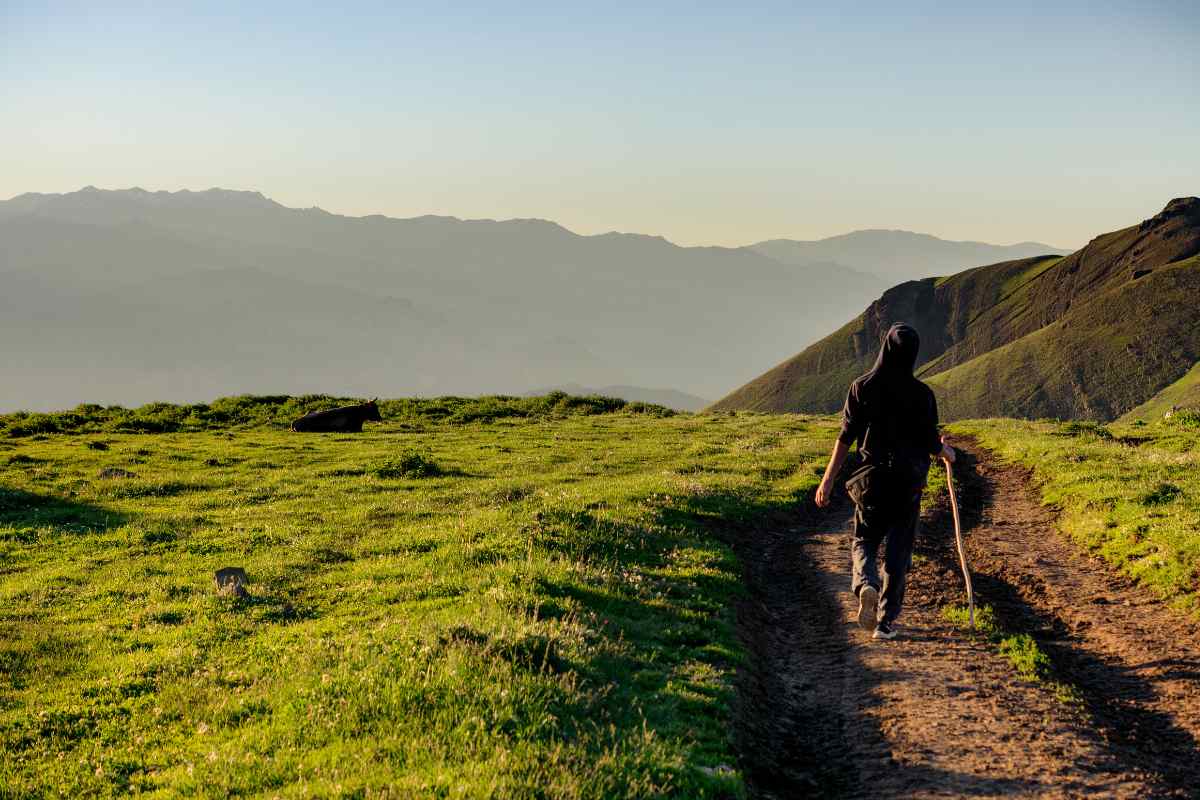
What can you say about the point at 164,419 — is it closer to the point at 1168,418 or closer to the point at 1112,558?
the point at 1112,558

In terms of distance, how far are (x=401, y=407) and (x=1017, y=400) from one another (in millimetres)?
150790

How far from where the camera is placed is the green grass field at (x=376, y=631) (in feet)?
24.5

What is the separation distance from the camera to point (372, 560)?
16344 millimetres

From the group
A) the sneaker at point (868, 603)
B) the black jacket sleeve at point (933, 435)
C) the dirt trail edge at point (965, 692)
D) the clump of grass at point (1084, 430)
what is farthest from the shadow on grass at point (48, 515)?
the clump of grass at point (1084, 430)

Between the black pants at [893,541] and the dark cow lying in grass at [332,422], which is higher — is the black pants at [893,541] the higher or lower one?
the higher one

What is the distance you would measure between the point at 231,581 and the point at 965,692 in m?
11.3

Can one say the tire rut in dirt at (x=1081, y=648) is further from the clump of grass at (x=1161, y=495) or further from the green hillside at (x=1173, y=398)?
the green hillside at (x=1173, y=398)

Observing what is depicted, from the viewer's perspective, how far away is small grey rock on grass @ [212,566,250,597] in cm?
1441

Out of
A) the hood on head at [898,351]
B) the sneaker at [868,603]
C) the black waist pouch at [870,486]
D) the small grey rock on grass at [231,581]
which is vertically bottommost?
the small grey rock on grass at [231,581]

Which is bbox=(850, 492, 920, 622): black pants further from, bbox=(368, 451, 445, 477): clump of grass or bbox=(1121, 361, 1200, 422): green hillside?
Result: bbox=(1121, 361, 1200, 422): green hillside

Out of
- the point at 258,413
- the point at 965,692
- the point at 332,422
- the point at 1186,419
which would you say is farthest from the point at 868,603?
the point at 258,413

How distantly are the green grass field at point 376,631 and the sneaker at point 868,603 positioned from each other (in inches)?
71.6

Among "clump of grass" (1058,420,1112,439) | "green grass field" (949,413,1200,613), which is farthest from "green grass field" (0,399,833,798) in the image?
"clump of grass" (1058,420,1112,439)

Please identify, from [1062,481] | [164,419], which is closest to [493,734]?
[1062,481]
